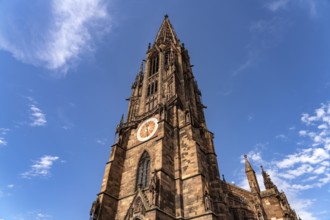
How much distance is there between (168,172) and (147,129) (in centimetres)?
593

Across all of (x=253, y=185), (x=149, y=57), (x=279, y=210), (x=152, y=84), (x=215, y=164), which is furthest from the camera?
(x=149, y=57)

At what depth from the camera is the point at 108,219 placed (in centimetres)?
1501

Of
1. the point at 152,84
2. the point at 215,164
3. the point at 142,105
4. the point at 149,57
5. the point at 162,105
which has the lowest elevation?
the point at 215,164

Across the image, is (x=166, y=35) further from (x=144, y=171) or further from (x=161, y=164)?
(x=161, y=164)

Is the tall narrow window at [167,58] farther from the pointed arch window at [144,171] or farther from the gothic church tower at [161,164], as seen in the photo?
the pointed arch window at [144,171]

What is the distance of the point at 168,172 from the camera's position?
15141mm

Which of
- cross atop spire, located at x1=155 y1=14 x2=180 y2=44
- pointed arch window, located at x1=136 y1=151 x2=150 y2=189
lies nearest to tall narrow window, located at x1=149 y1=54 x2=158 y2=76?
cross atop spire, located at x1=155 y1=14 x2=180 y2=44

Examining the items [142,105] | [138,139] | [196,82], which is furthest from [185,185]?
[196,82]

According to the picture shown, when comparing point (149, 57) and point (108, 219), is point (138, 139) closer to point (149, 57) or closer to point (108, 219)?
point (108, 219)

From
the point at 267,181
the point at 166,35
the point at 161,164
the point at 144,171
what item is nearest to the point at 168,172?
the point at 161,164

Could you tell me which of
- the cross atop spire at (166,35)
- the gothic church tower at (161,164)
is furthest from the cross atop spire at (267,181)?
the cross atop spire at (166,35)

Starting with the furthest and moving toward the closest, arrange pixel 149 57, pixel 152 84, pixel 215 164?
pixel 149 57, pixel 152 84, pixel 215 164

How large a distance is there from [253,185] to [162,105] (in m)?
13.3

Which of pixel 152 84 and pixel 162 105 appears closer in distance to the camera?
pixel 162 105
